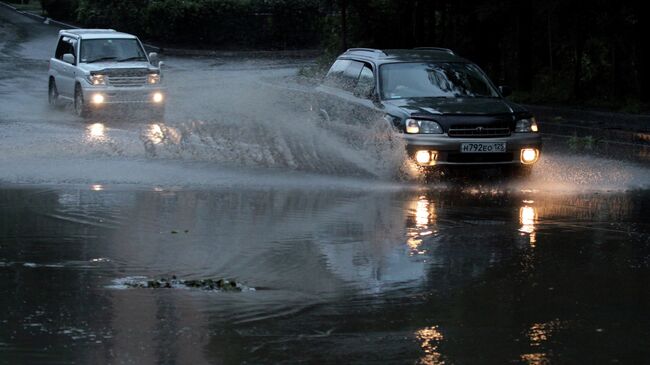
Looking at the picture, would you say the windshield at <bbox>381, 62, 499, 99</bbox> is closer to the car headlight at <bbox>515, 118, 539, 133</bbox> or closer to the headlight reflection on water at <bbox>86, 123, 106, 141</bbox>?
the car headlight at <bbox>515, 118, 539, 133</bbox>

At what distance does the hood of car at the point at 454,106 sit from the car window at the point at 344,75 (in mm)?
1436

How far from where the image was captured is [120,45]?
23.3 m

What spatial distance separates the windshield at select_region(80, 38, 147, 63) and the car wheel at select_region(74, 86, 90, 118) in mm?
711

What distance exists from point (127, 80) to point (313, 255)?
48.1ft

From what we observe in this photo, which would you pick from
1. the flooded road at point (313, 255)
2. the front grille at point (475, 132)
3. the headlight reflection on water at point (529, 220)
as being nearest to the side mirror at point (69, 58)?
the flooded road at point (313, 255)

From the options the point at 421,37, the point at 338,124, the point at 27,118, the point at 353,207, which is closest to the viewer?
the point at 353,207

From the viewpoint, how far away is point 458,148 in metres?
12.7

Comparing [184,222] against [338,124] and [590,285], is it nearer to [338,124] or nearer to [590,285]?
[590,285]

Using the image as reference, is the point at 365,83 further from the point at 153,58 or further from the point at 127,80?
the point at 153,58

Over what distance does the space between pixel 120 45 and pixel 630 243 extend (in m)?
16.1

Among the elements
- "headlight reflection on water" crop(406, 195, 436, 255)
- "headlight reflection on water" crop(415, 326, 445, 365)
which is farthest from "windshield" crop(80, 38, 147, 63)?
"headlight reflection on water" crop(415, 326, 445, 365)

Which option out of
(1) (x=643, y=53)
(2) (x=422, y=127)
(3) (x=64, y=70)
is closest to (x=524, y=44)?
(1) (x=643, y=53)

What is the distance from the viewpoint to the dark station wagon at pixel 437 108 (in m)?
12.8

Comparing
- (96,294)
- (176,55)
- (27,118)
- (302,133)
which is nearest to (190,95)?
(27,118)
